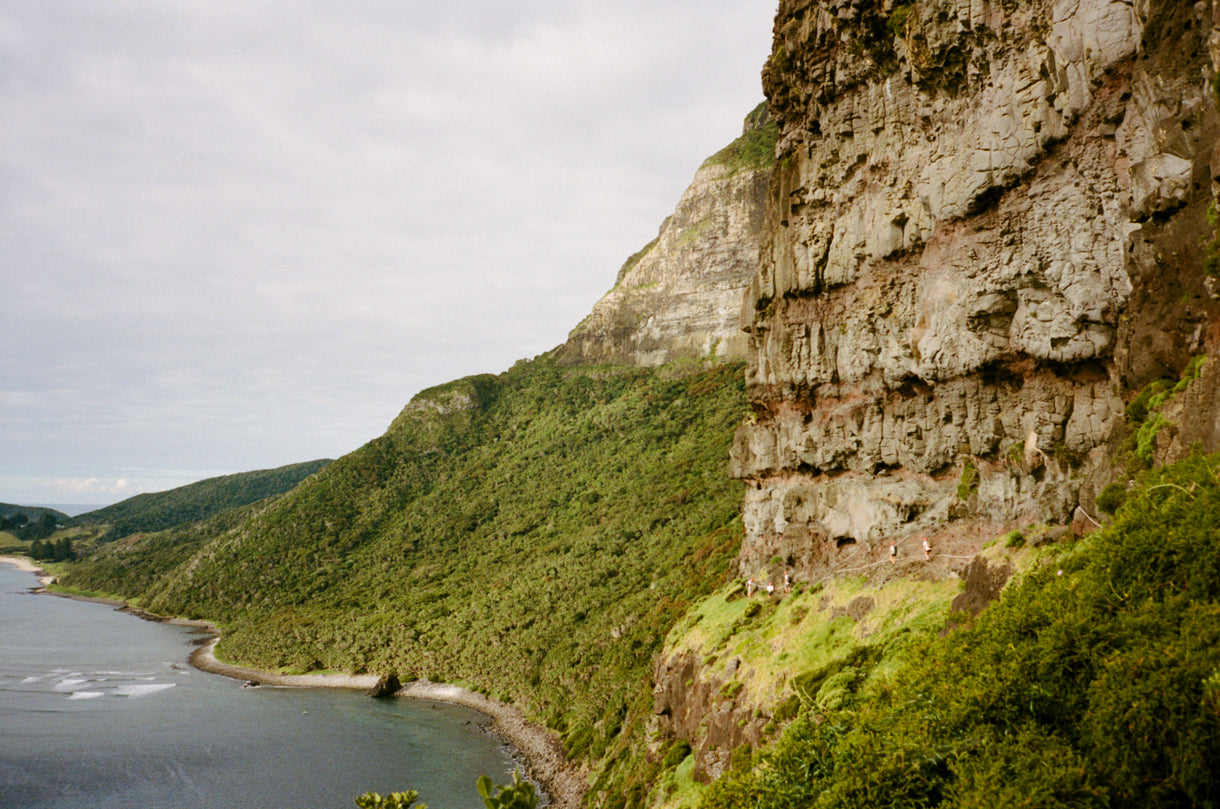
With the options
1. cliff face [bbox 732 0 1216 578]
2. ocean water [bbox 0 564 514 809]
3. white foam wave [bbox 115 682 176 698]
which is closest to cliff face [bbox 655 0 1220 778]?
cliff face [bbox 732 0 1216 578]

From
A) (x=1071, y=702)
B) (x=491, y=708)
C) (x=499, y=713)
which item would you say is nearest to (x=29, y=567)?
(x=491, y=708)

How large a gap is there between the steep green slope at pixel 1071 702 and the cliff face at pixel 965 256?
657 cm

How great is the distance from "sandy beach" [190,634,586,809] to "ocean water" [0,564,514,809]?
5.08ft

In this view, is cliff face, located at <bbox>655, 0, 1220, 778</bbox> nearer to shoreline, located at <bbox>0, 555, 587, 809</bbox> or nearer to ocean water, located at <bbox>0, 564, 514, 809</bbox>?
shoreline, located at <bbox>0, 555, 587, 809</bbox>

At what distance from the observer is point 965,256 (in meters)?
21.6

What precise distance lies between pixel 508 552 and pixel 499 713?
31016mm

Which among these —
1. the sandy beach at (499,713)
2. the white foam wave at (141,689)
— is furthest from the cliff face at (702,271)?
the white foam wave at (141,689)

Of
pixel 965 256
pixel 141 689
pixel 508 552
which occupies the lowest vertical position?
pixel 141 689

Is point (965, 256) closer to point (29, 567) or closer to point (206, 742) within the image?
point (206, 742)

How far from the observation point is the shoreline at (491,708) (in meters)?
46.4

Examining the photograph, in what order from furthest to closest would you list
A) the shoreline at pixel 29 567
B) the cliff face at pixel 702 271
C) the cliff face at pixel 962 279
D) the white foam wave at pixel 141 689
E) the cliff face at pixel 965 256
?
the shoreline at pixel 29 567 < the cliff face at pixel 702 271 < the white foam wave at pixel 141 689 < the cliff face at pixel 965 256 < the cliff face at pixel 962 279

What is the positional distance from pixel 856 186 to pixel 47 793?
64.8 m

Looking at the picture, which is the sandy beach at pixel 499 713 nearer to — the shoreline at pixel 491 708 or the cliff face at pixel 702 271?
the shoreline at pixel 491 708

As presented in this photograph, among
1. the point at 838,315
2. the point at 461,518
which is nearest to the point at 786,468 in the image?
the point at 838,315
